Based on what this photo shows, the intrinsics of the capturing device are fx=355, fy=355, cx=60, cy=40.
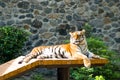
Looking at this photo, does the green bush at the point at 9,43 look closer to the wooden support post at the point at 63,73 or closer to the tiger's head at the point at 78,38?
the wooden support post at the point at 63,73

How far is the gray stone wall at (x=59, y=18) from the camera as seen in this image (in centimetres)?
1014

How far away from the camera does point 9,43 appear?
8938mm

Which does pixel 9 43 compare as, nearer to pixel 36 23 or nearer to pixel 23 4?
pixel 36 23

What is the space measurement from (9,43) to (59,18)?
2.07 meters

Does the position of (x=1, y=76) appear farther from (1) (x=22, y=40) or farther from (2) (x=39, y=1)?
(2) (x=39, y=1)

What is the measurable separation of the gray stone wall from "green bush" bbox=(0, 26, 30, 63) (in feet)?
3.17

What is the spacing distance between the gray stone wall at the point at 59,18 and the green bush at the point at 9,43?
0.97 meters

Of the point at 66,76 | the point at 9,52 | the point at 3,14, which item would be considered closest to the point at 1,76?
the point at 66,76

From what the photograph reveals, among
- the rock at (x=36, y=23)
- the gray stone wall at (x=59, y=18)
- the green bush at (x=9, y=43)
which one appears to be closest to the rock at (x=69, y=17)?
the gray stone wall at (x=59, y=18)

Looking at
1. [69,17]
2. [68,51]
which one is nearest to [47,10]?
[69,17]

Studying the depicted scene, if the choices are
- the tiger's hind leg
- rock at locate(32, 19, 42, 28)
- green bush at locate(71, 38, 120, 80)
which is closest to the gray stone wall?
rock at locate(32, 19, 42, 28)

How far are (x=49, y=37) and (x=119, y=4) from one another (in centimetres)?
236

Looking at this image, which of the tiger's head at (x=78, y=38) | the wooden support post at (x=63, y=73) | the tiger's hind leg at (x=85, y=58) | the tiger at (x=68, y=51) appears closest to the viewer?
the tiger's hind leg at (x=85, y=58)

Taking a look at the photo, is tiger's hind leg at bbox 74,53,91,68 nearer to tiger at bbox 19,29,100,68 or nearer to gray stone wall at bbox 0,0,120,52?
tiger at bbox 19,29,100,68
